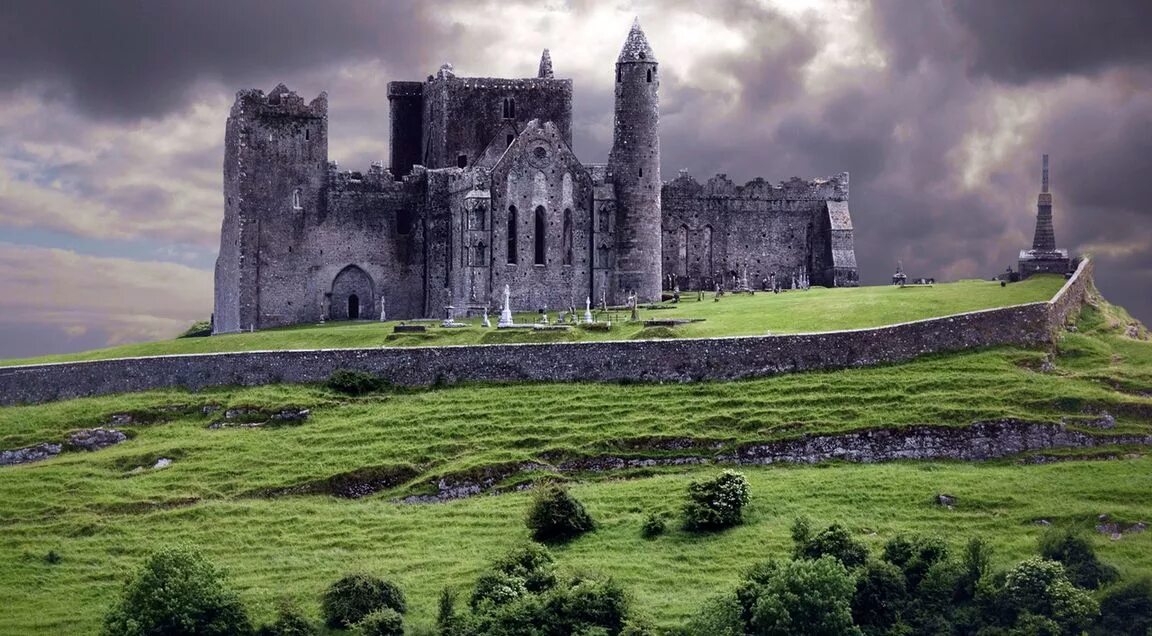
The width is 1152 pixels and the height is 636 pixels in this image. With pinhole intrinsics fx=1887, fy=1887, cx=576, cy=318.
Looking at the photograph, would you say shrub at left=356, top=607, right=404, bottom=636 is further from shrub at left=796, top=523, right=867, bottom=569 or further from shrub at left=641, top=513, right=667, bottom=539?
shrub at left=796, top=523, right=867, bottom=569

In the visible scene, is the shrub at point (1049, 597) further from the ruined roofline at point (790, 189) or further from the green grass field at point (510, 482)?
the ruined roofline at point (790, 189)

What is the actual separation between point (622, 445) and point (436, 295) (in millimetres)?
33601

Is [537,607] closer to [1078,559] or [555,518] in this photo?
[555,518]

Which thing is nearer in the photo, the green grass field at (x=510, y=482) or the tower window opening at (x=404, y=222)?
the green grass field at (x=510, y=482)

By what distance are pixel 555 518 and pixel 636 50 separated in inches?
1648

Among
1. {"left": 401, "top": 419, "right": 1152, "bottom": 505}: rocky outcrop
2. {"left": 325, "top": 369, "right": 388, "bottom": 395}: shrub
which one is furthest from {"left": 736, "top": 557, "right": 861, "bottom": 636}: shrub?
{"left": 325, "top": 369, "right": 388, "bottom": 395}: shrub

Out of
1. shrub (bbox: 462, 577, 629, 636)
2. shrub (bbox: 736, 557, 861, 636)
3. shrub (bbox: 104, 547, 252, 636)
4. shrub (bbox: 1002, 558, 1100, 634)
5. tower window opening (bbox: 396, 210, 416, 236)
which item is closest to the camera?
shrub (bbox: 736, 557, 861, 636)

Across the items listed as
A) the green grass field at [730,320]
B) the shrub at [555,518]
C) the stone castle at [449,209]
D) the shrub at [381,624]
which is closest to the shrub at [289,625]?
the shrub at [381,624]

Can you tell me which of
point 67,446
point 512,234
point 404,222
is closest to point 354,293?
point 404,222

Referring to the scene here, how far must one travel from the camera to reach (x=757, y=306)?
99.2 metres

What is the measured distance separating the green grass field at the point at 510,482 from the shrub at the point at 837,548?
2069 mm

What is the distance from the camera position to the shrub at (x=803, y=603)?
64.4 metres

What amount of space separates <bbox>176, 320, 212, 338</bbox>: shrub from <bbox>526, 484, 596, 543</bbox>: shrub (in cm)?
4746

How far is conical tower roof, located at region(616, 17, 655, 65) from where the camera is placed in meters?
107
